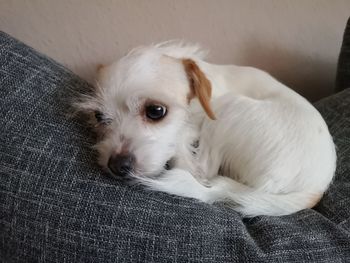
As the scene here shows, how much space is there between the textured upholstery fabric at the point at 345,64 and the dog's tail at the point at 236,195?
0.67 meters

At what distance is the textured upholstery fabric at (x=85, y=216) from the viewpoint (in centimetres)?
80

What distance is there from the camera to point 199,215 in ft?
2.81

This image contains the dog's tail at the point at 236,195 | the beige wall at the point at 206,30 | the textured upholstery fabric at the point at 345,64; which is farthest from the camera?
the textured upholstery fabric at the point at 345,64

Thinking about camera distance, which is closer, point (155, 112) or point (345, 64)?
point (155, 112)

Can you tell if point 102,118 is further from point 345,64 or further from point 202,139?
point 345,64

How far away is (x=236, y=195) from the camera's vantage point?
0.98 m

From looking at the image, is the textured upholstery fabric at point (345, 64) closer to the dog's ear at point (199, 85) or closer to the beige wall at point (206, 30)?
the beige wall at point (206, 30)

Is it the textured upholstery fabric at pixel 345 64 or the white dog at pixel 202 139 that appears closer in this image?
the white dog at pixel 202 139

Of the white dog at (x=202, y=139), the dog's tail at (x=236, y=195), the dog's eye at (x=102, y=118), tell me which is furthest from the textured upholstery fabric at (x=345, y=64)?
the dog's eye at (x=102, y=118)

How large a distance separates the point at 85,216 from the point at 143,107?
328 mm

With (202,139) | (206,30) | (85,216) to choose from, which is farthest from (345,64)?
(85,216)

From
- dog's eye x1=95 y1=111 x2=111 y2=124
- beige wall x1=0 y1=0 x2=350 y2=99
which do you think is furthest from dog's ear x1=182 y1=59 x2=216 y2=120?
beige wall x1=0 y1=0 x2=350 y2=99

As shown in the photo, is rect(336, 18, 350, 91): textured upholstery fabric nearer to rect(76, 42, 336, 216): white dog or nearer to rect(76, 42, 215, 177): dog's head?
rect(76, 42, 336, 216): white dog

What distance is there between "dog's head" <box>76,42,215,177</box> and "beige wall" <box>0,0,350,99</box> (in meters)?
Result: 0.32
